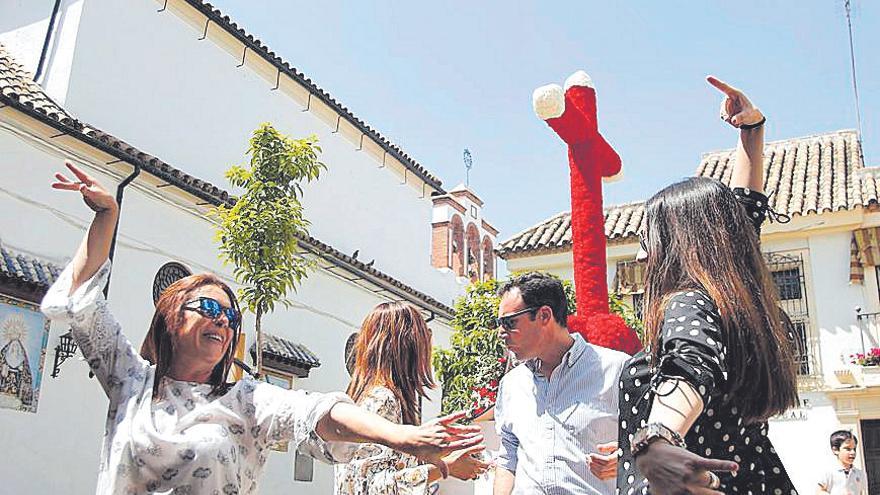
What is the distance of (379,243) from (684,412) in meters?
17.6

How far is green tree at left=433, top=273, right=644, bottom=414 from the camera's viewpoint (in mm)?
11078

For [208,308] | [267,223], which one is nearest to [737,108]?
[208,308]

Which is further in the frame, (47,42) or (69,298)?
(47,42)

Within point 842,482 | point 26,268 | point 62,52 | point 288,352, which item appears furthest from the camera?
point 288,352

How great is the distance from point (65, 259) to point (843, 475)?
8.74 meters

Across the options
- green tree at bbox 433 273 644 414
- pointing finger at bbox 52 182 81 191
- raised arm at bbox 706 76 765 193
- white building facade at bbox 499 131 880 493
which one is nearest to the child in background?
green tree at bbox 433 273 644 414

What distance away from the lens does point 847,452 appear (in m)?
7.48

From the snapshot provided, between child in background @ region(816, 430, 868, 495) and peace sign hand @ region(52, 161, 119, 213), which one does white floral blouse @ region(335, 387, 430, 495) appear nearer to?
peace sign hand @ region(52, 161, 119, 213)

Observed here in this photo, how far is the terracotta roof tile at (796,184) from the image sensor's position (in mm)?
16594

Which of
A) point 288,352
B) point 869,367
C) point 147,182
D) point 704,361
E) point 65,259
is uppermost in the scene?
point 147,182

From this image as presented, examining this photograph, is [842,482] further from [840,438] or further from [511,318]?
[511,318]

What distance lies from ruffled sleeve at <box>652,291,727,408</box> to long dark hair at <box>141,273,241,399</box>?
56.3 inches

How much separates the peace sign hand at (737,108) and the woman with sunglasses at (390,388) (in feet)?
5.75

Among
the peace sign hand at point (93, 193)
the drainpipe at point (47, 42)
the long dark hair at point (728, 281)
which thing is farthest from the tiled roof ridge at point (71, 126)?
the long dark hair at point (728, 281)
